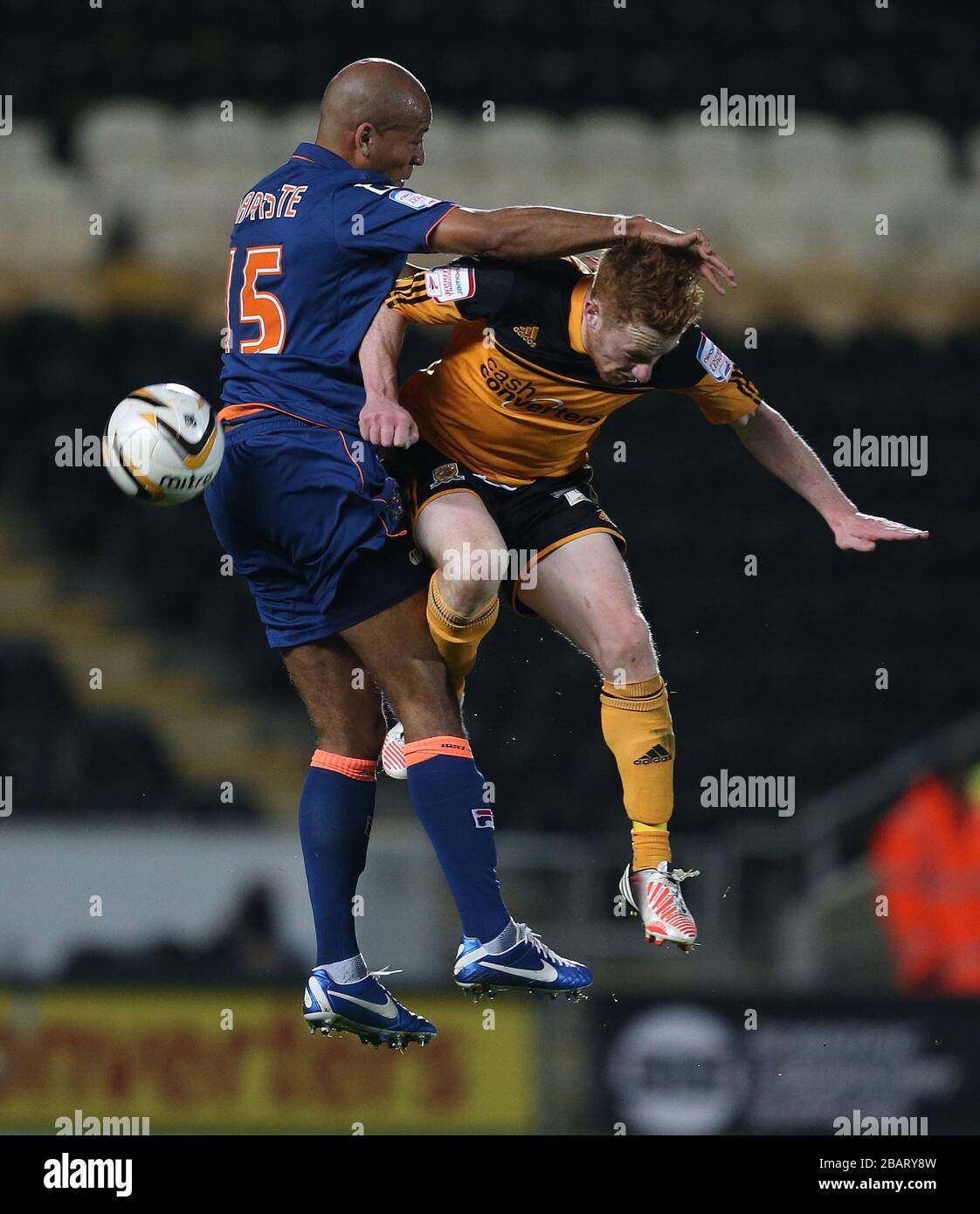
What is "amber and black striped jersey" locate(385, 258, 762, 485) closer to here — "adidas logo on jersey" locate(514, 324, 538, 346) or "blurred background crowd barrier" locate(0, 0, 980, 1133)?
"adidas logo on jersey" locate(514, 324, 538, 346)

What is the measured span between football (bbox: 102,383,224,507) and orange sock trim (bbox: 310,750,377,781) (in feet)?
2.36

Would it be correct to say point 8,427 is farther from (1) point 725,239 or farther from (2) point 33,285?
(1) point 725,239

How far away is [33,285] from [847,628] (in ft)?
15.9

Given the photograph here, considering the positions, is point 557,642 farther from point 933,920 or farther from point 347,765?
point 347,765

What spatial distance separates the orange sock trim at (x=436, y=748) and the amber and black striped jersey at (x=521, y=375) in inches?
25.8

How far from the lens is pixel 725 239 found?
33.9ft

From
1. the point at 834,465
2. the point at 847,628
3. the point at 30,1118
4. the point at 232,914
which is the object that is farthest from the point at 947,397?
the point at 30,1118

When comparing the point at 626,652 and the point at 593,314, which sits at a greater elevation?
the point at 593,314

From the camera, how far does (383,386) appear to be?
3820mm

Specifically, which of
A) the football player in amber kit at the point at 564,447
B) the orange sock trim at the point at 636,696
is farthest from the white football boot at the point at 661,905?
the orange sock trim at the point at 636,696

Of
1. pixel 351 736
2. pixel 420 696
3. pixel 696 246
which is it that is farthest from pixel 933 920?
pixel 696 246

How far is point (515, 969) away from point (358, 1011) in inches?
17.4

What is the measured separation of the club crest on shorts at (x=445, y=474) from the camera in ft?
13.4

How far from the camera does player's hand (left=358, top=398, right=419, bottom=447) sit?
3727 millimetres
